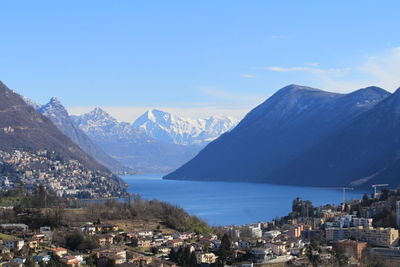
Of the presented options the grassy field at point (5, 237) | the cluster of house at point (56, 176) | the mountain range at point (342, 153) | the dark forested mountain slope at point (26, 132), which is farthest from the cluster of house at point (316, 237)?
the dark forested mountain slope at point (26, 132)

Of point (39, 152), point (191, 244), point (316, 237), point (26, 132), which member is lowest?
point (316, 237)

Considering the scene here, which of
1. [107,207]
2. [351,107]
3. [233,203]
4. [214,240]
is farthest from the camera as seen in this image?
[351,107]

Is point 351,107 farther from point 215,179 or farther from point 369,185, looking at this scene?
point 369,185

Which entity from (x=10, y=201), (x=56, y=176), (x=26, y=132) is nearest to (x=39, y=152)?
(x=26, y=132)

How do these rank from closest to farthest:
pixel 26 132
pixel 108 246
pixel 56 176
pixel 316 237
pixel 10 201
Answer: pixel 108 246 → pixel 316 237 → pixel 10 201 → pixel 56 176 → pixel 26 132

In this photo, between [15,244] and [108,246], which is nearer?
[15,244]

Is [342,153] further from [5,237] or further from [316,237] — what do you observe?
[5,237]

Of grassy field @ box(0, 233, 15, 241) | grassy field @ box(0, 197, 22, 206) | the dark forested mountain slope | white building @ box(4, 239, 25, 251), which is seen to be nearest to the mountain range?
the dark forested mountain slope

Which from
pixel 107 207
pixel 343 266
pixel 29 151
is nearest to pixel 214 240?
pixel 343 266

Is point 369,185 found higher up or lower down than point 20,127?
lower down
